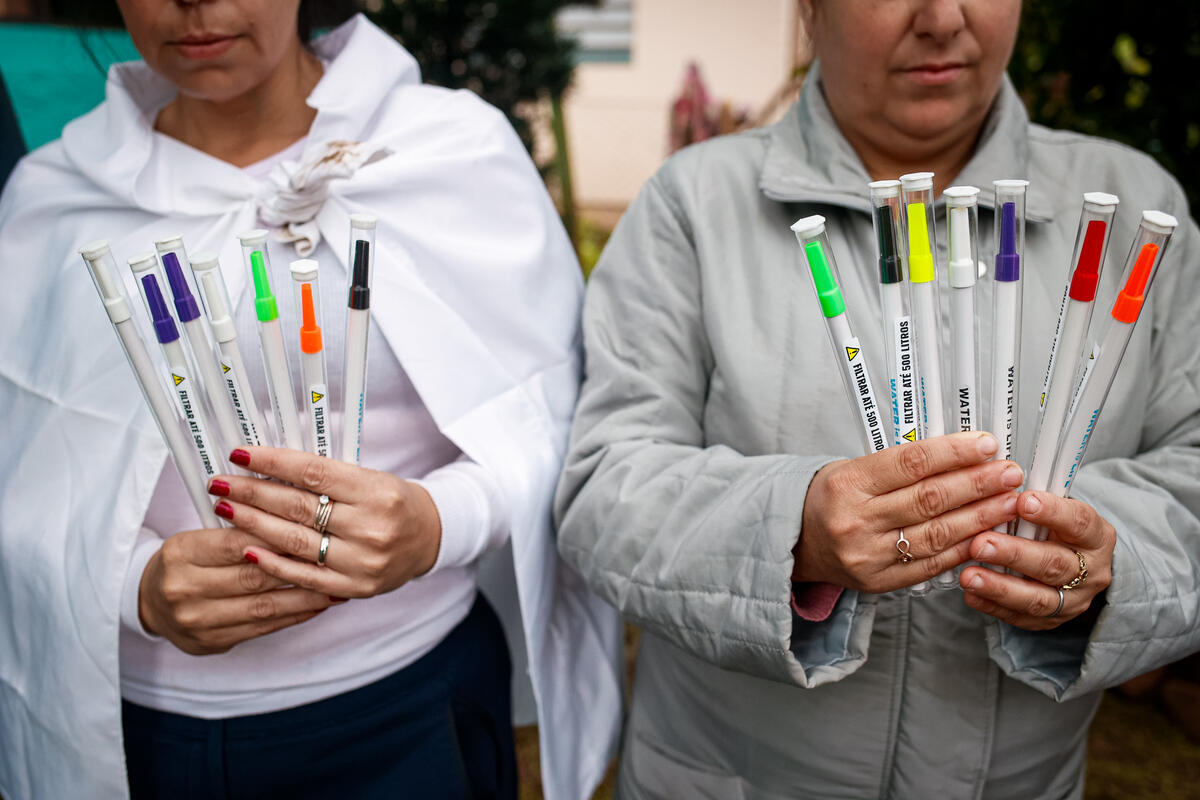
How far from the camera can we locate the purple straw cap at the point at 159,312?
98 cm

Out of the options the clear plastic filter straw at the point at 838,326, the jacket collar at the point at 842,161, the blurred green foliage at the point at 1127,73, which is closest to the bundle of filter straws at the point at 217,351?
the clear plastic filter straw at the point at 838,326

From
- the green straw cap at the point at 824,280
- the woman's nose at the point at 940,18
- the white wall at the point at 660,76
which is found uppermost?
the woman's nose at the point at 940,18

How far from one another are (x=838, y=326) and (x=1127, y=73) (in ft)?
6.19

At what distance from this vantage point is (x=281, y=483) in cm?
114

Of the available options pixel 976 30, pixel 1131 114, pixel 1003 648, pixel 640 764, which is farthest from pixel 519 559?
pixel 1131 114

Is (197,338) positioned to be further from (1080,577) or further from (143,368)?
(1080,577)

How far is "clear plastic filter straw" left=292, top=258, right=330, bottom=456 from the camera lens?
995 millimetres

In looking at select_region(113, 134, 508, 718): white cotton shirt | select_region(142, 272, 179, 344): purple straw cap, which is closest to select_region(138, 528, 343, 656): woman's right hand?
select_region(113, 134, 508, 718): white cotton shirt

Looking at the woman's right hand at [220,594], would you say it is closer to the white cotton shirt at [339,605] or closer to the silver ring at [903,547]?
the white cotton shirt at [339,605]

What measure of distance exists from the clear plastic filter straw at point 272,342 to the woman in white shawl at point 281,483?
7cm

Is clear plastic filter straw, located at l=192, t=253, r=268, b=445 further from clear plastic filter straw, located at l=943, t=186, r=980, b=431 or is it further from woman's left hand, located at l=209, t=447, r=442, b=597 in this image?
clear plastic filter straw, located at l=943, t=186, r=980, b=431

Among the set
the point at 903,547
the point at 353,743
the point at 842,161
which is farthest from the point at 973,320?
the point at 353,743

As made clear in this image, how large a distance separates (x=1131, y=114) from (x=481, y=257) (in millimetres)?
1761

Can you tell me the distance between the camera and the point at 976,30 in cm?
123
